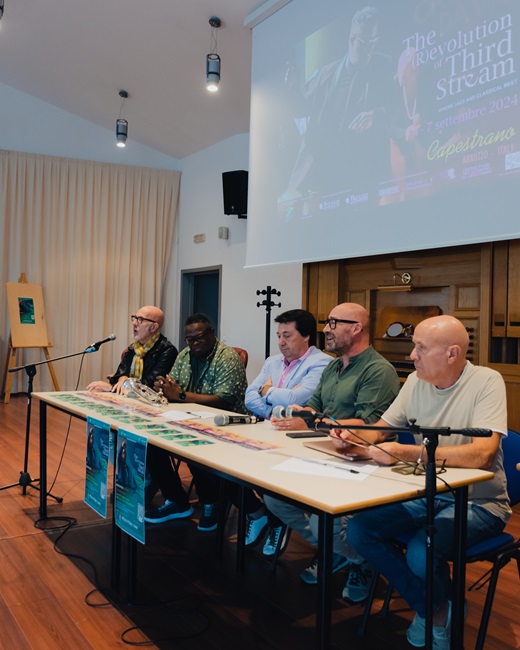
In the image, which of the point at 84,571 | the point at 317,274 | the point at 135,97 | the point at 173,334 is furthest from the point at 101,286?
the point at 84,571

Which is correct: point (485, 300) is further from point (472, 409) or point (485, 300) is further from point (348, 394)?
point (472, 409)

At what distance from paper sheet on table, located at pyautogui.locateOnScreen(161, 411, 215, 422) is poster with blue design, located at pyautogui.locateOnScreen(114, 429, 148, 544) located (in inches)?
17.7

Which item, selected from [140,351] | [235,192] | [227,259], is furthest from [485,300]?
[227,259]

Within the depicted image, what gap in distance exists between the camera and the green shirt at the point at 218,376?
3.42 m

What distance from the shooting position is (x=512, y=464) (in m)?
2.08

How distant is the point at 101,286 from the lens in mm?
8320

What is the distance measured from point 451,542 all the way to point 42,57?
22.9 ft

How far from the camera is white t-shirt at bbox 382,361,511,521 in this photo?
1972mm

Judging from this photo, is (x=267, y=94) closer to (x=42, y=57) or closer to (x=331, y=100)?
(x=331, y=100)

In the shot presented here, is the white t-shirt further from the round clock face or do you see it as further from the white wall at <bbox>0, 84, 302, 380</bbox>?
the white wall at <bbox>0, 84, 302, 380</bbox>

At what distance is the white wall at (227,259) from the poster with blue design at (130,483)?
4180mm

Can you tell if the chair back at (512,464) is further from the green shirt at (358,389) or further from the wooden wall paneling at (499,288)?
the wooden wall paneling at (499,288)

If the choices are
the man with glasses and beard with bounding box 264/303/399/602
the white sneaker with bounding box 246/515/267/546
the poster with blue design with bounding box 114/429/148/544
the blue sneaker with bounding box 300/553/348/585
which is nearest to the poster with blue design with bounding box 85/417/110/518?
the poster with blue design with bounding box 114/429/148/544

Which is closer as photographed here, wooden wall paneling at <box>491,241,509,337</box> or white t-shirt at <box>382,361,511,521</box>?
white t-shirt at <box>382,361,511,521</box>
